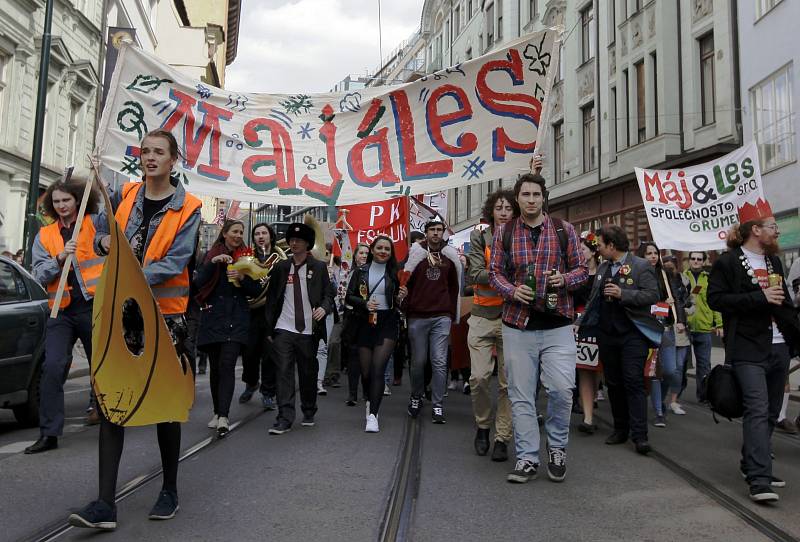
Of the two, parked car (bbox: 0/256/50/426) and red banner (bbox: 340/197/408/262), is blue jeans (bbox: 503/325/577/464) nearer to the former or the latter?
parked car (bbox: 0/256/50/426)

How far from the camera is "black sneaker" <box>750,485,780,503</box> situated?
437 centimetres

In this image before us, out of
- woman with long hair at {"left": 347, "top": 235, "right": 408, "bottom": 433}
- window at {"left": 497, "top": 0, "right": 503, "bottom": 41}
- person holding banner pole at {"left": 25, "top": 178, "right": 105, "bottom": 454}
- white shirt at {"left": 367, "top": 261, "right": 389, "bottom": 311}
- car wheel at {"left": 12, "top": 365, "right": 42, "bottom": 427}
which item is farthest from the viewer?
window at {"left": 497, "top": 0, "right": 503, "bottom": 41}

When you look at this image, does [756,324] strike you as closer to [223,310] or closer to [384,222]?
[223,310]

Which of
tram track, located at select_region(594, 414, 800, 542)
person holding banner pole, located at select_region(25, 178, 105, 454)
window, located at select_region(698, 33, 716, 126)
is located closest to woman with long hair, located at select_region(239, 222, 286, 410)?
person holding banner pole, located at select_region(25, 178, 105, 454)

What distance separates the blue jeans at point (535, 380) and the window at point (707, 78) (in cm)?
1466

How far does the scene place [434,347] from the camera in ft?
24.5

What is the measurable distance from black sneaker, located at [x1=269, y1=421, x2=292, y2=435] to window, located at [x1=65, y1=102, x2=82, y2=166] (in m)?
19.3

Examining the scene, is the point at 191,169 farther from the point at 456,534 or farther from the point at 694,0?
the point at 694,0

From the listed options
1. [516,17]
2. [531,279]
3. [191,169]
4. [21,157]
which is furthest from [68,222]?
[516,17]

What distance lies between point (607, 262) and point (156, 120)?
4.16 m

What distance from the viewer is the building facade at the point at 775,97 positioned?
48.0 ft

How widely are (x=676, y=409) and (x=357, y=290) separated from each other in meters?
3.83

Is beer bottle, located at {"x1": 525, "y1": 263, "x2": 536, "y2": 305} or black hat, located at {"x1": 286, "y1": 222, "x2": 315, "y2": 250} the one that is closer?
beer bottle, located at {"x1": 525, "y1": 263, "x2": 536, "y2": 305}

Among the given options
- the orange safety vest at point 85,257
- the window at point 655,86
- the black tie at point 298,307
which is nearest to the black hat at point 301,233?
the black tie at point 298,307
